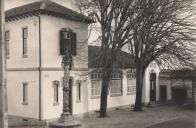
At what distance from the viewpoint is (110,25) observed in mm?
25656

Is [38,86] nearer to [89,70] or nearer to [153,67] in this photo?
[89,70]

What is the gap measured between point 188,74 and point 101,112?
40.5ft

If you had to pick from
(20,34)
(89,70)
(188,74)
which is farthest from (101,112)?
(188,74)

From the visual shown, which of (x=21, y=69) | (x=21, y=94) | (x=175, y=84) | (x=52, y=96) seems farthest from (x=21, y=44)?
(x=175, y=84)

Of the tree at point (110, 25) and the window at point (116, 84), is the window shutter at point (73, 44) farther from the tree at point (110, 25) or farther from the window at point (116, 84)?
the window at point (116, 84)

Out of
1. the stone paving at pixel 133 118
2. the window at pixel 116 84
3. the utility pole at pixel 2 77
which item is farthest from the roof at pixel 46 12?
the utility pole at pixel 2 77

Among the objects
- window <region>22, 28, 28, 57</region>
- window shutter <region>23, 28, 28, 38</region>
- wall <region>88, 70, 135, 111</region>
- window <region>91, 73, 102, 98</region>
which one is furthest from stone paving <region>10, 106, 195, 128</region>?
window shutter <region>23, 28, 28, 38</region>

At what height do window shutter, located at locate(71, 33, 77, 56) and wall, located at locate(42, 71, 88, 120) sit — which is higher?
window shutter, located at locate(71, 33, 77, 56)

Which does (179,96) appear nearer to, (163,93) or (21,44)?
(163,93)

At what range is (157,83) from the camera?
128 feet

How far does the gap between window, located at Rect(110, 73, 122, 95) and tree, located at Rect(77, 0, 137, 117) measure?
17.4 ft

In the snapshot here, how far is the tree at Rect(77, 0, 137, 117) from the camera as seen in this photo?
25.2 meters

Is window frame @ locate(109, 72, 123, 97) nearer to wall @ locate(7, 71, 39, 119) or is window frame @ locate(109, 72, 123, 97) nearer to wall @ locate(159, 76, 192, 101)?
wall @ locate(159, 76, 192, 101)

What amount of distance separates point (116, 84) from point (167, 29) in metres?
7.54
